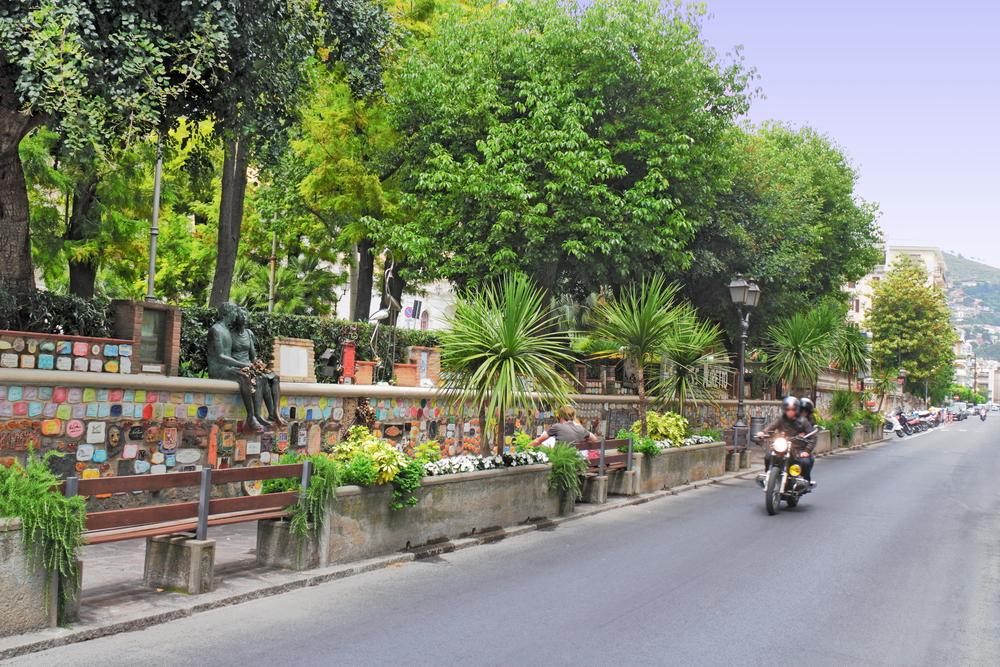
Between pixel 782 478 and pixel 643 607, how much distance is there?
7483 millimetres

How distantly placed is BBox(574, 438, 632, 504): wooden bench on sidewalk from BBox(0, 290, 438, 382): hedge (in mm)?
3707

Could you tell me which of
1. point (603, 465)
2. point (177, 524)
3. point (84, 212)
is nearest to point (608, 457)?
point (603, 465)

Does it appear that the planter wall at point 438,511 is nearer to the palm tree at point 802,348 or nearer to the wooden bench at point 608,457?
the wooden bench at point 608,457

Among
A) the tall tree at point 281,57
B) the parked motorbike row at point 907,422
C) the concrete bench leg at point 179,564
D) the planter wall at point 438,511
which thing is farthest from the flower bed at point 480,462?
the parked motorbike row at point 907,422

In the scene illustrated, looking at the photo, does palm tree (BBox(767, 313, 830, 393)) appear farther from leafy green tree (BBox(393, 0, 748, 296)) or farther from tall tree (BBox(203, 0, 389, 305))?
tall tree (BBox(203, 0, 389, 305))

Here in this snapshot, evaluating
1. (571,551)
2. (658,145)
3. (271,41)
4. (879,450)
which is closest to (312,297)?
(658,145)

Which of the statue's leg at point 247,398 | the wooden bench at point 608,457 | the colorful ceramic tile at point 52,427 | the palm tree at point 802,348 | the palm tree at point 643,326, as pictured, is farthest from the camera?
the palm tree at point 802,348

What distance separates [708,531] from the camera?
12789 mm

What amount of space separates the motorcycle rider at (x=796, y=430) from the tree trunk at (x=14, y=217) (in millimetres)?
10853

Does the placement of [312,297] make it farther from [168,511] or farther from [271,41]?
[168,511]

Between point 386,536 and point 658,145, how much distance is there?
657 inches

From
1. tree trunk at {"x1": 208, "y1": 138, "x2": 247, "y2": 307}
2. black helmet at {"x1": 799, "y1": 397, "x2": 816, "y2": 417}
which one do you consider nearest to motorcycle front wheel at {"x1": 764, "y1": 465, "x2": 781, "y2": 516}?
black helmet at {"x1": 799, "y1": 397, "x2": 816, "y2": 417}

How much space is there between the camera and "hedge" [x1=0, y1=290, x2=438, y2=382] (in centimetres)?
1212

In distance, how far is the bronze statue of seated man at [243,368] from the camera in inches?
504
